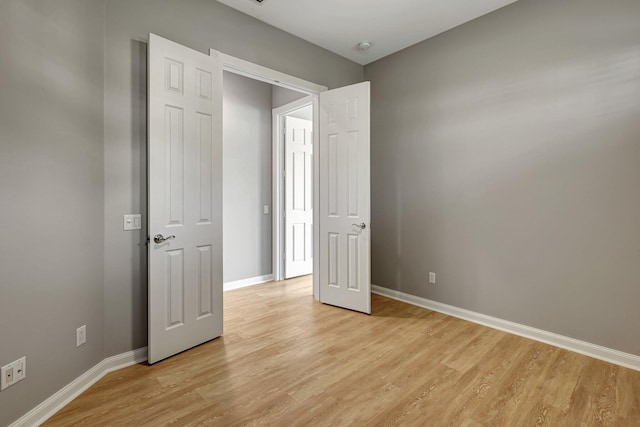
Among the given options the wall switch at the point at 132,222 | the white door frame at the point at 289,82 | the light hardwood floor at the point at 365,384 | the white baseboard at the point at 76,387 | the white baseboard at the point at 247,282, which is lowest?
the light hardwood floor at the point at 365,384

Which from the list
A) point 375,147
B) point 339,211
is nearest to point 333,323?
point 339,211

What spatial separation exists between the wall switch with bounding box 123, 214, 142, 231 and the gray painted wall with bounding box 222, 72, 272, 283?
1822 millimetres

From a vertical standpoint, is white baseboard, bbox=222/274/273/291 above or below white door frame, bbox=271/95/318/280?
below

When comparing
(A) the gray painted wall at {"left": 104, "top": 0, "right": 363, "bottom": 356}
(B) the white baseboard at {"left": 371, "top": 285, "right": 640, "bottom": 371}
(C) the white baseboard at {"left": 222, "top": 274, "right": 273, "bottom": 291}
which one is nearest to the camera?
(A) the gray painted wall at {"left": 104, "top": 0, "right": 363, "bottom": 356}

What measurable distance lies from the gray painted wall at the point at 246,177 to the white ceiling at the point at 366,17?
130 centimetres

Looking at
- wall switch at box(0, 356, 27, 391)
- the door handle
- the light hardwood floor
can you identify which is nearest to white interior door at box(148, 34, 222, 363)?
the door handle

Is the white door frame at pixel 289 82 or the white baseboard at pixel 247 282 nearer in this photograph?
the white door frame at pixel 289 82

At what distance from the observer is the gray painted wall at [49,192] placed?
60.5 inches

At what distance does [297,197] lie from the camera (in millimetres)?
4742

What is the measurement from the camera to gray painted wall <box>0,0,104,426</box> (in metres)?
1.54

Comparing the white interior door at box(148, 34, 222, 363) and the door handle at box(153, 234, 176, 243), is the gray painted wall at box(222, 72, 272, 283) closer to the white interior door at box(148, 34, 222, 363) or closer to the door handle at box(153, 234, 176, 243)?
the white interior door at box(148, 34, 222, 363)

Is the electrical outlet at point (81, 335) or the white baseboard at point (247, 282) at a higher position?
the electrical outlet at point (81, 335)

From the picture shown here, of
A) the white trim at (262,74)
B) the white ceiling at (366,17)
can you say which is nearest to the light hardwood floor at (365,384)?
the white trim at (262,74)

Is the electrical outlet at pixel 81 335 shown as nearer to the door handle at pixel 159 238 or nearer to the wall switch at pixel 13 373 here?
the wall switch at pixel 13 373
